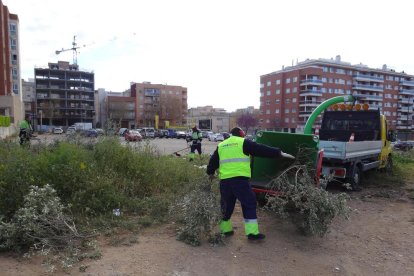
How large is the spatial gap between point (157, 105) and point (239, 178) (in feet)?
313

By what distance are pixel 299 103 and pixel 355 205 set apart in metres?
77.2

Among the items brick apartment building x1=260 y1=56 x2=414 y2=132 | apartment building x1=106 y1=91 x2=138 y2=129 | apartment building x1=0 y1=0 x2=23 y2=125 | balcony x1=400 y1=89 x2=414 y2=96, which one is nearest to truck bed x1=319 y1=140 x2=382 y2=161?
apartment building x1=0 y1=0 x2=23 y2=125

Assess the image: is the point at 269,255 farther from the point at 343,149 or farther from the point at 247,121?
the point at 247,121

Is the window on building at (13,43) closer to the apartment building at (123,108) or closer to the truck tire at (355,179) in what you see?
the apartment building at (123,108)

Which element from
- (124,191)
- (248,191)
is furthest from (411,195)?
(124,191)

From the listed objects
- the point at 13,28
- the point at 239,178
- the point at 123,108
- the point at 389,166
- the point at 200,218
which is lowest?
the point at 389,166

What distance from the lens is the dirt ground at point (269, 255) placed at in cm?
381

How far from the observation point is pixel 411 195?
8211 millimetres

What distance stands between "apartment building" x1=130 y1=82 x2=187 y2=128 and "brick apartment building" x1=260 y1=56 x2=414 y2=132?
83.2 ft

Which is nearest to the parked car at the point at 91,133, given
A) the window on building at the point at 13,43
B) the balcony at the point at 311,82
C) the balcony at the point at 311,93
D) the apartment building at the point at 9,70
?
the apartment building at the point at 9,70

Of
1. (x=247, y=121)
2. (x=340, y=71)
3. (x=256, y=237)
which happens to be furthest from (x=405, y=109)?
(x=256, y=237)

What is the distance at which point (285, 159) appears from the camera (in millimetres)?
6488

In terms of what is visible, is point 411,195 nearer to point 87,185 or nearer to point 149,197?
point 149,197

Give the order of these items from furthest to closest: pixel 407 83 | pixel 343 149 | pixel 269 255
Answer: pixel 407 83 < pixel 343 149 < pixel 269 255
